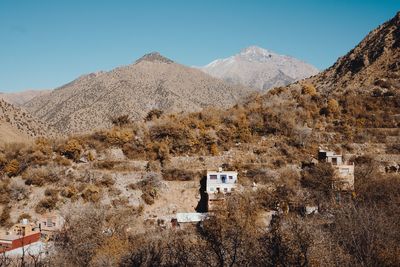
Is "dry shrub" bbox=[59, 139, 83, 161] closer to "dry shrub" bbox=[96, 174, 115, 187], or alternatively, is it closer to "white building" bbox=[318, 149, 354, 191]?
"dry shrub" bbox=[96, 174, 115, 187]

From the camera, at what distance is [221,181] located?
29.7 metres

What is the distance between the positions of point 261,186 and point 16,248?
54.4 ft

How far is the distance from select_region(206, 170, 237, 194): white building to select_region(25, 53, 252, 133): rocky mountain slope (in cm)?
3536

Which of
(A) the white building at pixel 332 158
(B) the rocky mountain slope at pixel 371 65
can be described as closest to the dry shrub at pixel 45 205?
(A) the white building at pixel 332 158

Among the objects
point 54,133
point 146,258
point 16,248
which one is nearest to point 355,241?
point 146,258

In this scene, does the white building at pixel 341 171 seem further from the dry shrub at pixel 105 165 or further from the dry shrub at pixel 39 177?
the dry shrub at pixel 39 177

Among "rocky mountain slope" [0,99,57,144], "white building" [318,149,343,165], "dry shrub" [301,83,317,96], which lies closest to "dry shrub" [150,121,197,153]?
"white building" [318,149,343,165]

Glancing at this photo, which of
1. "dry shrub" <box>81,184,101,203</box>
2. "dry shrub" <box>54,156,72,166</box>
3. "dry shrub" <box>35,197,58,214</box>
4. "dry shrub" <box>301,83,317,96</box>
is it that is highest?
"dry shrub" <box>301,83,317,96</box>

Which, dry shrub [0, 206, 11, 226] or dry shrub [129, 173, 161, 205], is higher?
dry shrub [129, 173, 161, 205]

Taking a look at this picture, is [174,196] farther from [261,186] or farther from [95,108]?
[95,108]

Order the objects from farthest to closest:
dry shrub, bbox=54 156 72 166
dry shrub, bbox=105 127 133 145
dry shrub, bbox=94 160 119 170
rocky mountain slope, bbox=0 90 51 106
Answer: rocky mountain slope, bbox=0 90 51 106 → dry shrub, bbox=105 127 133 145 → dry shrub, bbox=94 160 119 170 → dry shrub, bbox=54 156 72 166

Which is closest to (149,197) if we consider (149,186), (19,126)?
(149,186)

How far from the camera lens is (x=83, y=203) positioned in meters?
28.8

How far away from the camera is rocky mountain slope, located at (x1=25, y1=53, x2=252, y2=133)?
6944 centimetres
